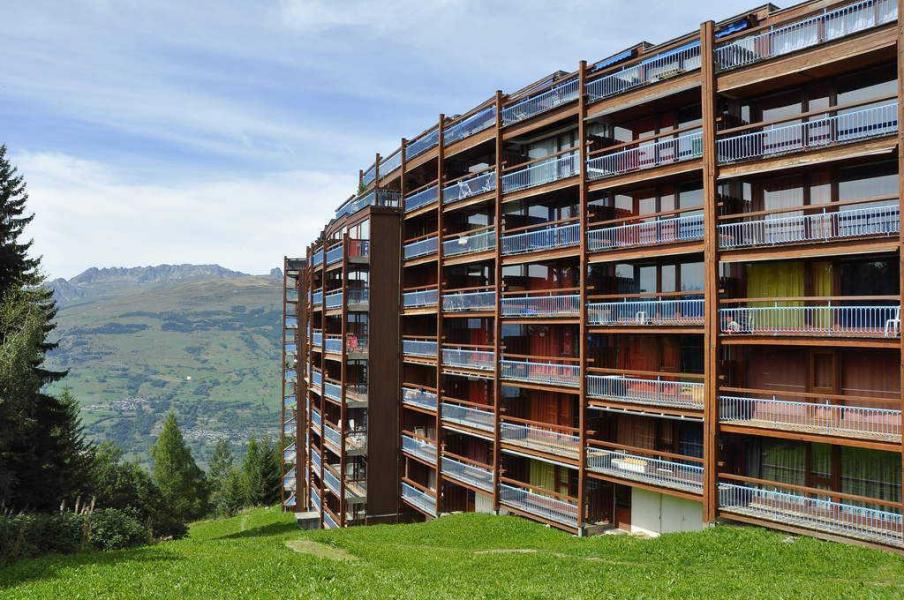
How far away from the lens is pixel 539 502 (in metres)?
26.5

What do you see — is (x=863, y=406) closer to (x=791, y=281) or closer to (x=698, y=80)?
(x=791, y=281)

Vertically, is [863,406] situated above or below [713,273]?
below

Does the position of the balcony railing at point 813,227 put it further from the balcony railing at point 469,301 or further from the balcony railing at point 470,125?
the balcony railing at point 470,125

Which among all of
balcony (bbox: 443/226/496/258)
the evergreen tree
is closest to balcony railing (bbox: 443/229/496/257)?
balcony (bbox: 443/226/496/258)

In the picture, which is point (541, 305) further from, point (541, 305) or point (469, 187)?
point (469, 187)

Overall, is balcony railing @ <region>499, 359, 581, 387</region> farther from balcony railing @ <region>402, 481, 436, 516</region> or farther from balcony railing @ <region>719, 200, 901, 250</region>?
balcony railing @ <region>402, 481, 436, 516</region>

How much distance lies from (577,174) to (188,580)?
19203 mm

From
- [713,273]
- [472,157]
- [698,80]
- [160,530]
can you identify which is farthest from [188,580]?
[160,530]

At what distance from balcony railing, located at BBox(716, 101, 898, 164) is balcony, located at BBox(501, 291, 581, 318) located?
A: 7.81m

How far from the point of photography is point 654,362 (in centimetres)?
2434

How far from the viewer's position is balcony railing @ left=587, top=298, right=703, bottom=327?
21.7 metres

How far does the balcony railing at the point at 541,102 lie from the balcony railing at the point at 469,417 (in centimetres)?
1342

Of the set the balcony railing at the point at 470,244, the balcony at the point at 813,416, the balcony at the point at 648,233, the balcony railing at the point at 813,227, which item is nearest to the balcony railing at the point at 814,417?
the balcony at the point at 813,416

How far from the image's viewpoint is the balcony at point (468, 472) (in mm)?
29156
